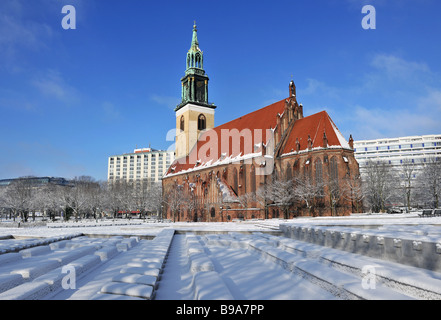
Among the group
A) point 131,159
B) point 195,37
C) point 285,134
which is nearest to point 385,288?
point 285,134

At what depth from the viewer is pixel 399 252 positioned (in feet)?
23.0

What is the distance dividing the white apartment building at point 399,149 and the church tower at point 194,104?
234 feet

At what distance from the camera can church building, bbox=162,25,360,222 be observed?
38.8 meters

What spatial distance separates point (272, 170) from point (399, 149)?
94.7 metres

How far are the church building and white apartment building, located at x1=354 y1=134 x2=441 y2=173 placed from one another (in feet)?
246

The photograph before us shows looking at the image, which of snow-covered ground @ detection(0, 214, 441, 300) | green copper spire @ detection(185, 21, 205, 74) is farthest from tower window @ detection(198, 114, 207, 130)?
snow-covered ground @ detection(0, 214, 441, 300)

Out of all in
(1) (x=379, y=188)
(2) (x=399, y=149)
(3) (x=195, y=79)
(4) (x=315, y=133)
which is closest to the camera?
(4) (x=315, y=133)

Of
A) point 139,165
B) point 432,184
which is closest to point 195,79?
point 432,184

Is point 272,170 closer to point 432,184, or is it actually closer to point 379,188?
point 379,188

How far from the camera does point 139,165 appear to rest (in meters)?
156

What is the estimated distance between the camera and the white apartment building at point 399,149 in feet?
371

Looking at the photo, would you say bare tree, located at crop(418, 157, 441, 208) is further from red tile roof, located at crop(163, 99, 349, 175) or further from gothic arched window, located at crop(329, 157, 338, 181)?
gothic arched window, located at crop(329, 157, 338, 181)
